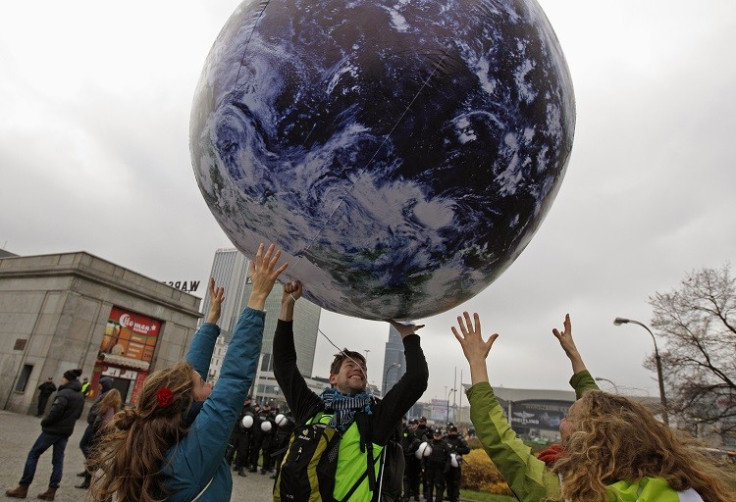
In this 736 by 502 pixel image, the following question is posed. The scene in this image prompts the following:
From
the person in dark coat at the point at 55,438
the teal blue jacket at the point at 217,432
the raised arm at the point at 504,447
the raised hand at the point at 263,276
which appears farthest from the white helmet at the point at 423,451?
the raised hand at the point at 263,276

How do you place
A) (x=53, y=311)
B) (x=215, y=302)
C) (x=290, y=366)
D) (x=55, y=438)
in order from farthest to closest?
(x=53, y=311)
(x=55, y=438)
(x=215, y=302)
(x=290, y=366)

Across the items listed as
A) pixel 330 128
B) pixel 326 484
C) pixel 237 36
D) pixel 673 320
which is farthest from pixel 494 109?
pixel 673 320

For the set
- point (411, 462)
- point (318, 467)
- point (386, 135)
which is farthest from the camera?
point (411, 462)

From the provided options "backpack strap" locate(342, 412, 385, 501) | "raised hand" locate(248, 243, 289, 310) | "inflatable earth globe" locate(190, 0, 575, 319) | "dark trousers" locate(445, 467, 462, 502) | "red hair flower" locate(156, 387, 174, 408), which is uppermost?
"inflatable earth globe" locate(190, 0, 575, 319)

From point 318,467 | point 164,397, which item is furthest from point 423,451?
point 164,397

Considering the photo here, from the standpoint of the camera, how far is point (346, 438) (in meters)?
2.39

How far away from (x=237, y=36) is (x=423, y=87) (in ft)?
3.55

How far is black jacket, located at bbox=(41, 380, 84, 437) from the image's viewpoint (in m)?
5.98

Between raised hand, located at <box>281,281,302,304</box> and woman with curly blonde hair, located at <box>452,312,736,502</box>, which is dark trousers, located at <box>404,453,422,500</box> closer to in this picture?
raised hand, located at <box>281,281,302,304</box>

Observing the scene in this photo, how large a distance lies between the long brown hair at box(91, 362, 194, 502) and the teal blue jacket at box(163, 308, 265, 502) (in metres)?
0.05

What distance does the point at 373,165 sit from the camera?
2064 mm

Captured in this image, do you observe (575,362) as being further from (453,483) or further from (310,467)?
(453,483)

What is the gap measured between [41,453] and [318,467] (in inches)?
211

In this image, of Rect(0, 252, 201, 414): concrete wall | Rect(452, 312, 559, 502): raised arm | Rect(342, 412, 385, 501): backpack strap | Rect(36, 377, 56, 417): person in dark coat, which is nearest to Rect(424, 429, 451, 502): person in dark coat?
Rect(342, 412, 385, 501): backpack strap
